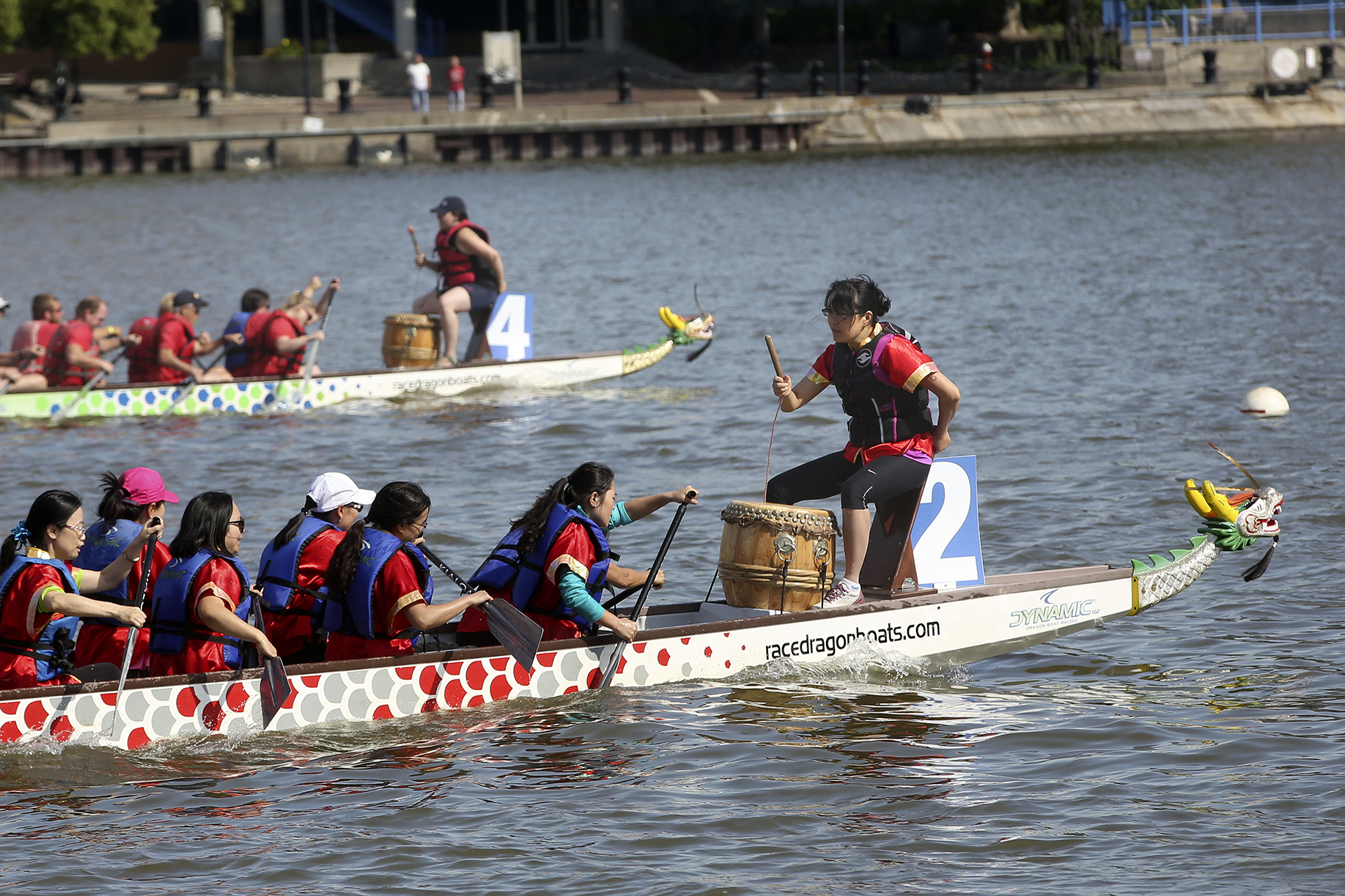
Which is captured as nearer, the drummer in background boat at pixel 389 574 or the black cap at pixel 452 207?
the drummer in background boat at pixel 389 574

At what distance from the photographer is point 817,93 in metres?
50.5

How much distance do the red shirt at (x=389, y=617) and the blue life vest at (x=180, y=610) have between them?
54 cm

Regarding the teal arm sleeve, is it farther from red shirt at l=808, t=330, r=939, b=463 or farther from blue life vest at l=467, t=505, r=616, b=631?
red shirt at l=808, t=330, r=939, b=463

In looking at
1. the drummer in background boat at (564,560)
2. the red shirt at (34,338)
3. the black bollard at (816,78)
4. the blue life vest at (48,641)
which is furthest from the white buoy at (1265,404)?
the black bollard at (816,78)

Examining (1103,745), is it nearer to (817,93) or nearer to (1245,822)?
(1245,822)

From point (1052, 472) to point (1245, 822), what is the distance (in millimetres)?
7205

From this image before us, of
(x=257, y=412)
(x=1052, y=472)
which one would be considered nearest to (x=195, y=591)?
(x=1052, y=472)

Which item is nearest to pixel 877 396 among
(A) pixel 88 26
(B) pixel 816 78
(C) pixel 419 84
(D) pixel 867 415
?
(D) pixel 867 415

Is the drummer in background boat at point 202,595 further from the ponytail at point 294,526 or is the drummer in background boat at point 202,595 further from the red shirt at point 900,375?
the red shirt at point 900,375


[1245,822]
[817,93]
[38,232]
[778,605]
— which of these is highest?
[817,93]

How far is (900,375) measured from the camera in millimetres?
8977

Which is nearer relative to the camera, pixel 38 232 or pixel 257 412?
pixel 257 412

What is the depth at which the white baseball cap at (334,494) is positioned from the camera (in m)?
8.41

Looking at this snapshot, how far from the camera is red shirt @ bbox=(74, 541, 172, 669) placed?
8.31 m
